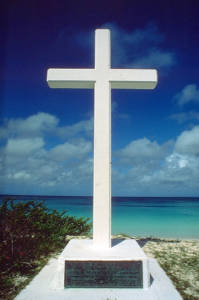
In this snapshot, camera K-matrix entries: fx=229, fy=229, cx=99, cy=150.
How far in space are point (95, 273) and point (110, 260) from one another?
0.88ft

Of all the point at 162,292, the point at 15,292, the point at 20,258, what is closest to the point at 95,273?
the point at 162,292

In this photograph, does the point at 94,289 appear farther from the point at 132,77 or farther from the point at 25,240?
the point at 132,77

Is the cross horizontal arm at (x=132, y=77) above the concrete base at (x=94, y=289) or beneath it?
above

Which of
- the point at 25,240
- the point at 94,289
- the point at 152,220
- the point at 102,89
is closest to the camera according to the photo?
the point at 94,289

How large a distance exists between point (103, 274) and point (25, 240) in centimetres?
256

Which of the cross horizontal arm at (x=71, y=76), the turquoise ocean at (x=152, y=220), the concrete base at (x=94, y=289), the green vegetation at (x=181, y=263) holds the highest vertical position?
the cross horizontal arm at (x=71, y=76)

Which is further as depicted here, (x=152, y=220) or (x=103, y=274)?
(x=152, y=220)

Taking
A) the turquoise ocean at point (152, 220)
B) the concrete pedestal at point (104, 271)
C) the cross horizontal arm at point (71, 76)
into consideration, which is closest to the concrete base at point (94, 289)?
the concrete pedestal at point (104, 271)

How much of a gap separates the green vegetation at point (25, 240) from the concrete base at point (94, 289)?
1.01ft

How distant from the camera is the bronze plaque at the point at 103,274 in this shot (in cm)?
310

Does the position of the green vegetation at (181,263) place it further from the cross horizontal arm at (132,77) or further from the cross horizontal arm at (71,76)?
the cross horizontal arm at (71,76)

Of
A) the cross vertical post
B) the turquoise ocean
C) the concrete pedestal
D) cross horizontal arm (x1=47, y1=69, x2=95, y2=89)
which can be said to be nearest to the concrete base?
the concrete pedestal

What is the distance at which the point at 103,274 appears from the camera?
10.2 feet

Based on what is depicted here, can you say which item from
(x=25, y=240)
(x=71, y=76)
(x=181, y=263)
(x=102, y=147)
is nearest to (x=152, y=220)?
(x=181, y=263)
